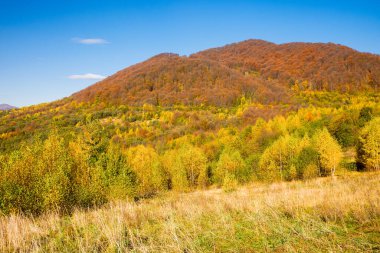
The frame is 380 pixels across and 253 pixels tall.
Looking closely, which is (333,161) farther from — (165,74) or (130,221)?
(165,74)

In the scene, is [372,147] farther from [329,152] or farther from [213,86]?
Result: [213,86]

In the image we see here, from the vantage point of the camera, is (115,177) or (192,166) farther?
(192,166)

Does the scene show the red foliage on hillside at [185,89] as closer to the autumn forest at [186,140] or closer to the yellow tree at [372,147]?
the autumn forest at [186,140]

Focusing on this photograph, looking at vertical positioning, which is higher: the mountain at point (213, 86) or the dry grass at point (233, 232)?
the mountain at point (213, 86)

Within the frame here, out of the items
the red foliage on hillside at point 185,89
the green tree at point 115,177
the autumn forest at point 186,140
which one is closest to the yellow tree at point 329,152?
the autumn forest at point 186,140

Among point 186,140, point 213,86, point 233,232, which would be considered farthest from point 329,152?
point 213,86

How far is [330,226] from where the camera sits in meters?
6.18

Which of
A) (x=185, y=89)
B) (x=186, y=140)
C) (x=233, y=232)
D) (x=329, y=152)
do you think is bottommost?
(x=186, y=140)

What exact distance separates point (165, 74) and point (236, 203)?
192m

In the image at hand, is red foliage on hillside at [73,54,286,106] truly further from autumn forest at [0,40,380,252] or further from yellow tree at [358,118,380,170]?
yellow tree at [358,118,380,170]

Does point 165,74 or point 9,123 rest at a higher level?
point 165,74

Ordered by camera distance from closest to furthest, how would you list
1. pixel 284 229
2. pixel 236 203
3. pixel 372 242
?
pixel 372 242 < pixel 284 229 < pixel 236 203

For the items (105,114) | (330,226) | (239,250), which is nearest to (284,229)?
(330,226)

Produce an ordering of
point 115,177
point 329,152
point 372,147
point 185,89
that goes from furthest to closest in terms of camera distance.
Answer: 1. point 185,89
2. point 329,152
3. point 372,147
4. point 115,177
